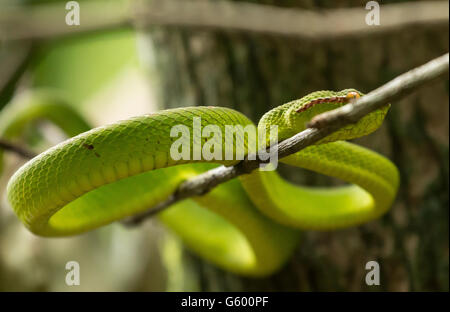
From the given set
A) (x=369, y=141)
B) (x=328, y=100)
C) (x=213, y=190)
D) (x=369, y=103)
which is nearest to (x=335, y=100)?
(x=328, y=100)

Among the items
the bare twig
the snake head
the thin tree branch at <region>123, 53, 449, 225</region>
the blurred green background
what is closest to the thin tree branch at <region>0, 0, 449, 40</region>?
the blurred green background

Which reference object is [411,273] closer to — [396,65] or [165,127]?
[396,65]

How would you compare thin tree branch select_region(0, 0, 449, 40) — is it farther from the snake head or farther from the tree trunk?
the snake head

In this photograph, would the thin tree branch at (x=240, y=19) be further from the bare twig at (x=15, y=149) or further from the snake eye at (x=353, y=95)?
the snake eye at (x=353, y=95)

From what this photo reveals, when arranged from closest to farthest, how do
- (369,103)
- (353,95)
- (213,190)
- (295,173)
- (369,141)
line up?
(369,103)
(353,95)
(213,190)
(369,141)
(295,173)

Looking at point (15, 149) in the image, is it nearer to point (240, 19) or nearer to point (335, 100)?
point (240, 19)
